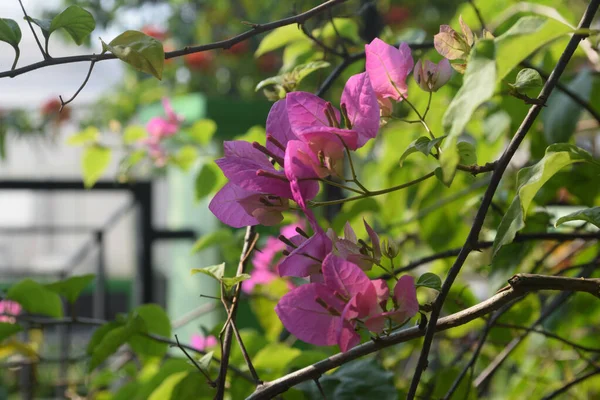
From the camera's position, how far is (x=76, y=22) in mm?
333

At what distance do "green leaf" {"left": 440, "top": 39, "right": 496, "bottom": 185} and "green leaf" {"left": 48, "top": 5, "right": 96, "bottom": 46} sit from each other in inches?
7.0

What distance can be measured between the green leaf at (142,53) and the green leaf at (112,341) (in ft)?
0.71

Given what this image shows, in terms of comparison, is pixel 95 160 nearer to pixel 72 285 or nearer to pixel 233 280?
pixel 72 285

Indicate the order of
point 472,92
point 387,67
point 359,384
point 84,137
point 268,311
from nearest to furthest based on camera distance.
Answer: point 472,92 → point 387,67 → point 359,384 → point 268,311 → point 84,137

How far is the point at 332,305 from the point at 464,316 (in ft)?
0.17

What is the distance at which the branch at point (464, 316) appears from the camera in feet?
0.87

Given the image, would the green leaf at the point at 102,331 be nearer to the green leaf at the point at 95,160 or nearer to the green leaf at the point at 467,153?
the green leaf at the point at 467,153

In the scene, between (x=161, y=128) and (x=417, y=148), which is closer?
(x=417, y=148)

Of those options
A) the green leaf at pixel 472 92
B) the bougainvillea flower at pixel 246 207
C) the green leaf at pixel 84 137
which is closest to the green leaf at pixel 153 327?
the bougainvillea flower at pixel 246 207

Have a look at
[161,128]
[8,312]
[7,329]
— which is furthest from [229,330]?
[161,128]

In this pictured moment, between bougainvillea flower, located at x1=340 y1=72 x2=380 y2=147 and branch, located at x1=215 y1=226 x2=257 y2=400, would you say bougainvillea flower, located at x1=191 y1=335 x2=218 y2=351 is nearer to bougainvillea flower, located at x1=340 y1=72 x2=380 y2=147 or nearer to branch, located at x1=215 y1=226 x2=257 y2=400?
branch, located at x1=215 y1=226 x2=257 y2=400

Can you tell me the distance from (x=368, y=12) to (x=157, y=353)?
409 millimetres

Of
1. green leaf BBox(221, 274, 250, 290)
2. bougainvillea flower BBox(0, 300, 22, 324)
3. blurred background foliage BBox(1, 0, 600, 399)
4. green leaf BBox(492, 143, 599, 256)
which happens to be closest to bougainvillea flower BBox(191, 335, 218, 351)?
blurred background foliage BBox(1, 0, 600, 399)

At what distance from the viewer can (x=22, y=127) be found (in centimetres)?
266
